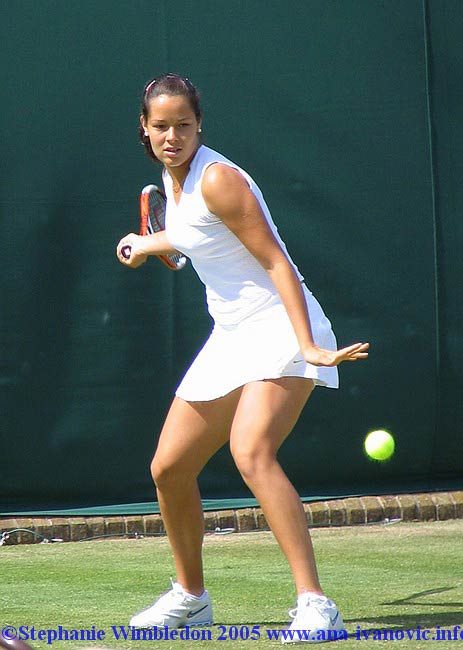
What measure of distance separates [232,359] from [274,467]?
0.35 metres

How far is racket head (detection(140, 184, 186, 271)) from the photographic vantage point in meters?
4.39

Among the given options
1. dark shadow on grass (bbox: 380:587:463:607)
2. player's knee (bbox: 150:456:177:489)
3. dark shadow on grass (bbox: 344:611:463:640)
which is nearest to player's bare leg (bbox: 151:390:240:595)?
player's knee (bbox: 150:456:177:489)

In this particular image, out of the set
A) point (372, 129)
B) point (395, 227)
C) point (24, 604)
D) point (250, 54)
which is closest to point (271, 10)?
point (250, 54)

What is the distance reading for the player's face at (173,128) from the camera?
371 cm

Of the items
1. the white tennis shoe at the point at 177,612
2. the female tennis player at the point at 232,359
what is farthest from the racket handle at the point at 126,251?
the white tennis shoe at the point at 177,612

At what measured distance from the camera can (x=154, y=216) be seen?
4664 millimetres

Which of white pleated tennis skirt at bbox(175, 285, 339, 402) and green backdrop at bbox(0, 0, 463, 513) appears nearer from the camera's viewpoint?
white pleated tennis skirt at bbox(175, 285, 339, 402)

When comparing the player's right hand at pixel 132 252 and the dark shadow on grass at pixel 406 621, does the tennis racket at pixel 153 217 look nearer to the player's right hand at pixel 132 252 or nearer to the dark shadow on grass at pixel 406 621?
the player's right hand at pixel 132 252

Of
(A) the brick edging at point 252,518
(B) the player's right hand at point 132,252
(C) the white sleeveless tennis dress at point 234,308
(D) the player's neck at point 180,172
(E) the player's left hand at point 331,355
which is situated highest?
(D) the player's neck at point 180,172

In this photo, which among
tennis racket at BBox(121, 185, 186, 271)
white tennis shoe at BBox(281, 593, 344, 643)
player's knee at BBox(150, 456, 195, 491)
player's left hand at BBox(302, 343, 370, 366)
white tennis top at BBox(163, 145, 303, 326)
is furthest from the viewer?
tennis racket at BBox(121, 185, 186, 271)

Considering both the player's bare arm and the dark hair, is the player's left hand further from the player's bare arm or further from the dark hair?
the dark hair

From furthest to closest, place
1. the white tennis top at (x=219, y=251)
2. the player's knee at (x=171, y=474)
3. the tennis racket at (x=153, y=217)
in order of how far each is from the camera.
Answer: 1. the tennis racket at (x=153, y=217)
2. the player's knee at (x=171, y=474)
3. the white tennis top at (x=219, y=251)

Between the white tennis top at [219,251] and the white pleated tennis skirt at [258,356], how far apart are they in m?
0.04

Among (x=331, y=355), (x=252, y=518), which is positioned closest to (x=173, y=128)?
(x=331, y=355)
